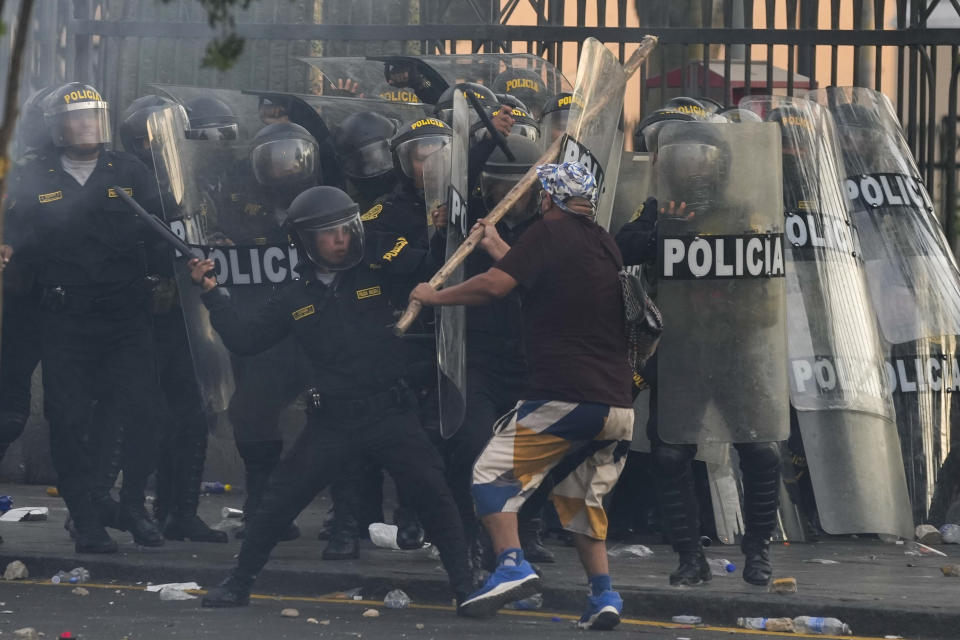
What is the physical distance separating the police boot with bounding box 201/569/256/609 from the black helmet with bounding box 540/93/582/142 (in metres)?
2.64

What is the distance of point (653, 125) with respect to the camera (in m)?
7.36

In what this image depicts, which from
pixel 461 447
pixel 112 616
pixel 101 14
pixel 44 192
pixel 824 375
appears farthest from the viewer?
pixel 101 14

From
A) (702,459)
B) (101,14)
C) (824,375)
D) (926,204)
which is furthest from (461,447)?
(101,14)

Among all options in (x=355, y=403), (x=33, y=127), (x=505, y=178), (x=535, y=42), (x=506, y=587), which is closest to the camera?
(x=506, y=587)

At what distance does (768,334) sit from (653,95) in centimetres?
682

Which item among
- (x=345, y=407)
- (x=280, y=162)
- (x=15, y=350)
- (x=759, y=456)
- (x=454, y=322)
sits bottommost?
(x=759, y=456)

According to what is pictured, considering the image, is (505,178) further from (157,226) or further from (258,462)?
(258,462)

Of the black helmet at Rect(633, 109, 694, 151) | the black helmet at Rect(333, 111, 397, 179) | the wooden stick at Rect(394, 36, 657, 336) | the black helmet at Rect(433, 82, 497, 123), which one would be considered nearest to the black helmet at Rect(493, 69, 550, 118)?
the black helmet at Rect(433, 82, 497, 123)

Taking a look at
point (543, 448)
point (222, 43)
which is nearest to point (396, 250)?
point (543, 448)

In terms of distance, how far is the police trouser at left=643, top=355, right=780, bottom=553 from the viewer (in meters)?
6.43

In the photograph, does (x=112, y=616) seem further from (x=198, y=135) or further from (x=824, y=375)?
(x=824, y=375)

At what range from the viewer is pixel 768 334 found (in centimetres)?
668

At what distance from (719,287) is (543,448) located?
136 centimetres

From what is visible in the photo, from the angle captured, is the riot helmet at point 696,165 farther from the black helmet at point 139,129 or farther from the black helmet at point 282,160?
the black helmet at point 139,129
